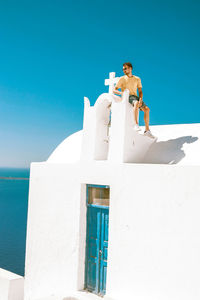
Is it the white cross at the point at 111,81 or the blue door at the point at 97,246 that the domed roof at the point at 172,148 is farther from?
the white cross at the point at 111,81

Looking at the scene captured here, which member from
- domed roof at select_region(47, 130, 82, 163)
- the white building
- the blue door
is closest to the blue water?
domed roof at select_region(47, 130, 82, 163)

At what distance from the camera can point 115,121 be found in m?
5.86

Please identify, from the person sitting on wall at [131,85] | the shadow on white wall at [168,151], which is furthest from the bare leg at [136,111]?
the shadow on white wall at [168,151]

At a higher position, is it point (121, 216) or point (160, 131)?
point (160, 131)

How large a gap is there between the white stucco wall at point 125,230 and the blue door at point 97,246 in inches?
5.7

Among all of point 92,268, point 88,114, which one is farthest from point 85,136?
point 92,268

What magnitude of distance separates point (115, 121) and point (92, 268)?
303 centimetres

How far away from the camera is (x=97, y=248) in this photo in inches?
231

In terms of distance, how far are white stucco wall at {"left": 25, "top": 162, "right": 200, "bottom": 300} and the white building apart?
0.02m

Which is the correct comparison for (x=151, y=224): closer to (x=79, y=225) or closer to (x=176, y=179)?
(x=176, y=179)

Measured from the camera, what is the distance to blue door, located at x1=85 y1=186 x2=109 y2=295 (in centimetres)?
581

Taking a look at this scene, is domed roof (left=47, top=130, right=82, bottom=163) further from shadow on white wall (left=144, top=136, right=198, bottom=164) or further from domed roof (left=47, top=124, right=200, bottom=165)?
shadow on white wall (left=144, top=136, right=198, bottom=164)

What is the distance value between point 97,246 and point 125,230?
2.94 ft

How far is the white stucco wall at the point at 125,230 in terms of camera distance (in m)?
4.66
